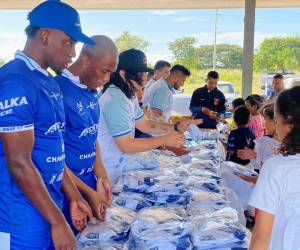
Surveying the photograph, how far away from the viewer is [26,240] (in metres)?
1.27

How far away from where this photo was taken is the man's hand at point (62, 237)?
1.24m

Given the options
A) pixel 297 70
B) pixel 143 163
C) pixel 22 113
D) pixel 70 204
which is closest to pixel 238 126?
pixel 143 163

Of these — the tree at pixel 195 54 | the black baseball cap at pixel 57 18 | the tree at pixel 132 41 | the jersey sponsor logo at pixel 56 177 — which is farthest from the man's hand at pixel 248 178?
the tree at pixel 132 41

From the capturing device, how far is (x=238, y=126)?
14.2 feet

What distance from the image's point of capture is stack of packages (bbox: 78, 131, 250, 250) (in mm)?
1377

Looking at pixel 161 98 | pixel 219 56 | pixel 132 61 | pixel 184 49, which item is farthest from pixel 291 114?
pixel 184 49

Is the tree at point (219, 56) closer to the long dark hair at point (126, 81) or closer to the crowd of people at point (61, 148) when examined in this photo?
the long dark hair at point (126, 81)

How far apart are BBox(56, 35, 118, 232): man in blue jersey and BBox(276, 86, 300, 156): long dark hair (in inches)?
28.4

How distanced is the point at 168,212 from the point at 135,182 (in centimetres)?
40

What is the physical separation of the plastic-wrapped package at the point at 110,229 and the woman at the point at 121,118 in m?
0.51

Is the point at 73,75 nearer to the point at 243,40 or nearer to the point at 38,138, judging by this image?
the point at 38,138

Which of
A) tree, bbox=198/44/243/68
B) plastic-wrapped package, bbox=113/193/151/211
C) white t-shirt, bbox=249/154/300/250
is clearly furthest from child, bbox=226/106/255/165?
tree, bbox=198/44/243/68

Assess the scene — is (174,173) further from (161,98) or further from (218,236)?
(161,98)

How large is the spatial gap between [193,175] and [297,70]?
42.3 ft
